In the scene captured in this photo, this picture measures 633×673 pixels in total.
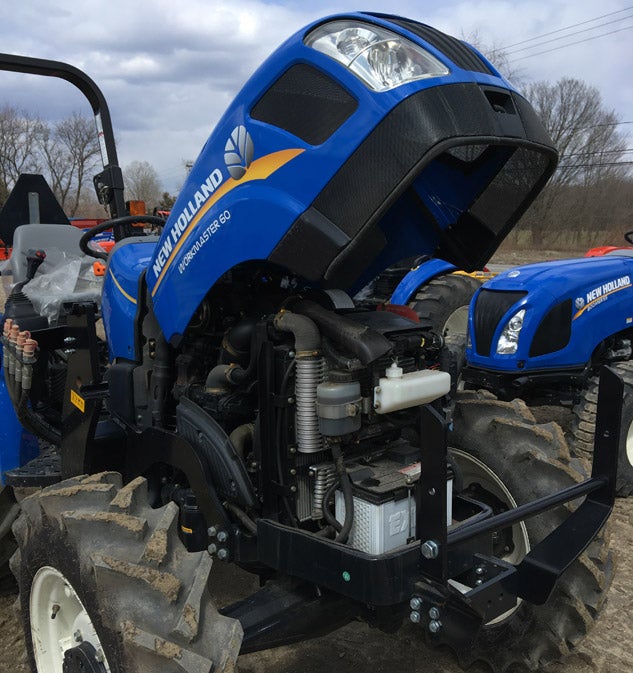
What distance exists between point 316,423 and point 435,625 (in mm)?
677

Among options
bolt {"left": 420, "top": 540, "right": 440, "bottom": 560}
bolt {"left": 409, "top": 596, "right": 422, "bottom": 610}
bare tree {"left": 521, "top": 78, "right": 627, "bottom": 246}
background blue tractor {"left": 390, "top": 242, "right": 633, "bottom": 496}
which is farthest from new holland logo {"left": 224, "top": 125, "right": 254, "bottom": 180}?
bare tree {"left": 521, "top": 78, "right": 627, "bottom": 246}

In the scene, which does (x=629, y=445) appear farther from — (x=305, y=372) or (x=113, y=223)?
(x=113, y=223)

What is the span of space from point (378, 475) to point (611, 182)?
1439 inches

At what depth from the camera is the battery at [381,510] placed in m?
2.12

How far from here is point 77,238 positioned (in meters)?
4.41

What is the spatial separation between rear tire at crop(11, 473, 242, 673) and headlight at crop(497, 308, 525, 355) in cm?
325

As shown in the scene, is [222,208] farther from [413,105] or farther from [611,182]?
[611,182]

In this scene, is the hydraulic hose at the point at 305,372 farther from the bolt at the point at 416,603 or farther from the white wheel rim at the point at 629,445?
the white wheel rim at the point at 629,445

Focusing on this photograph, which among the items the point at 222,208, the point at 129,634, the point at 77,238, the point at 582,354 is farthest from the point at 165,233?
the point at 582,354

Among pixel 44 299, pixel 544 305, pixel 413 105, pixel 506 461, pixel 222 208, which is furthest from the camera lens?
pixel 544 305

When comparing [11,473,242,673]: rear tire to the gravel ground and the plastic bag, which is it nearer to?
the gravel ground

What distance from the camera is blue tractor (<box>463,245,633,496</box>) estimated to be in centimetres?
474

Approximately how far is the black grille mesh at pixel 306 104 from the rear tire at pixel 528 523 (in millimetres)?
1364

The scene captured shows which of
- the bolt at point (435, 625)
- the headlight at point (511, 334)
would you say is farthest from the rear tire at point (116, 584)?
the headlight at point (511, 334)
